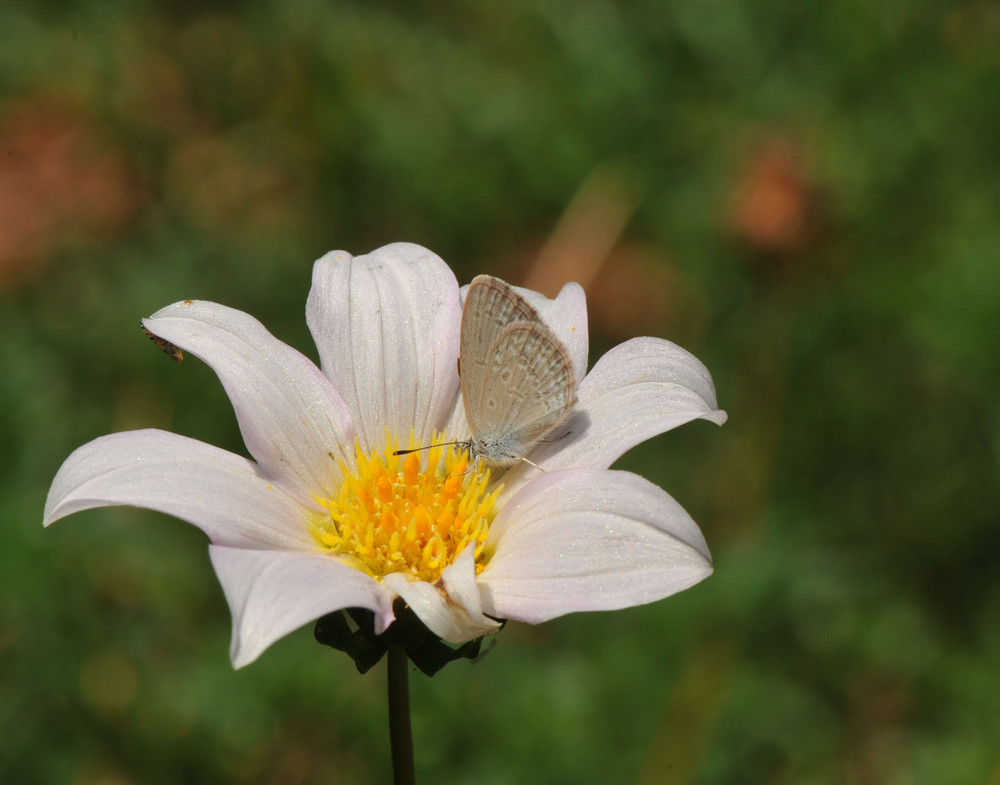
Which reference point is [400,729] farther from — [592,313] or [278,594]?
[592,313]

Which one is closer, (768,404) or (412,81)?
(768,404)

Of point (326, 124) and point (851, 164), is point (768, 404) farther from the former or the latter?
point (326, 124)

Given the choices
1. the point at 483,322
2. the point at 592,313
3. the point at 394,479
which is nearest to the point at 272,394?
the point at 394,479

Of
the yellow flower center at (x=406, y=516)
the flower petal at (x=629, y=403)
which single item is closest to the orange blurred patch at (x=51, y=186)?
the yellow flower center at (x=406, y=516)

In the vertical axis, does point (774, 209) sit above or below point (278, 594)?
above

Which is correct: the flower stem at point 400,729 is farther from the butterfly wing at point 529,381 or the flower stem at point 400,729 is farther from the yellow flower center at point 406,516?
the butterfly wing at point 529,381

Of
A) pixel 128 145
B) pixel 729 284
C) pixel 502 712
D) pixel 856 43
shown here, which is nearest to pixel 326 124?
pixel 128 145
